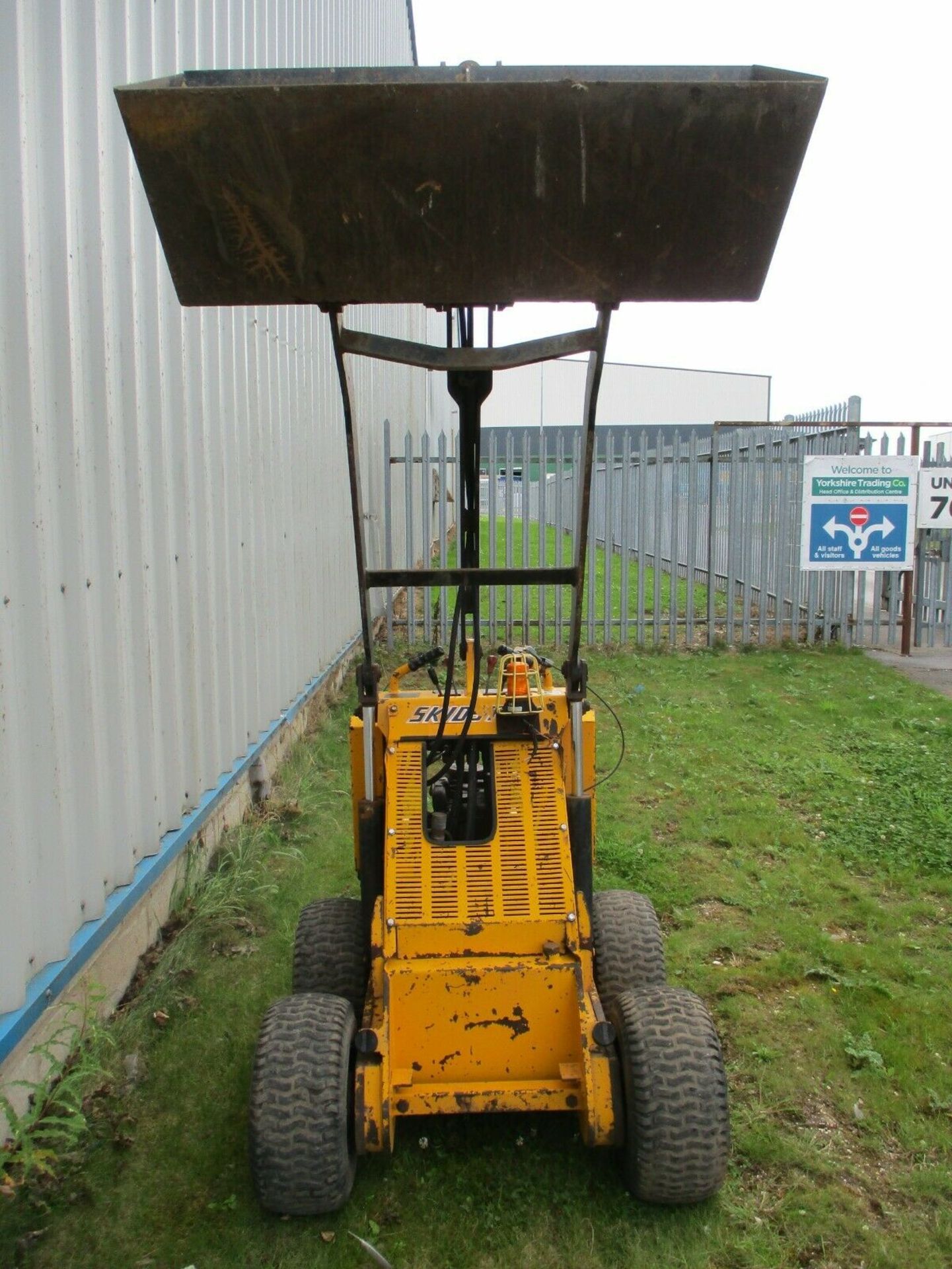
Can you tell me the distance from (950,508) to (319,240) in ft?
32.3

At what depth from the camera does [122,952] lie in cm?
374

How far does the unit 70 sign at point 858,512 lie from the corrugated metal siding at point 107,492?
6.84m

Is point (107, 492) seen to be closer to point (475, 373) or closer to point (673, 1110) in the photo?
point (475, 373)

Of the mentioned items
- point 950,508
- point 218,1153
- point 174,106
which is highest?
point 174,106

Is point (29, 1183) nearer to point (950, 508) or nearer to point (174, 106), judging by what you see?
point (174, 106)

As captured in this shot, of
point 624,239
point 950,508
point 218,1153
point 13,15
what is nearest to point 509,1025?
point 218,1153

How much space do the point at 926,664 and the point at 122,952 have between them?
9215 millimetres

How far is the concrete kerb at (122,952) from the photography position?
286 cm

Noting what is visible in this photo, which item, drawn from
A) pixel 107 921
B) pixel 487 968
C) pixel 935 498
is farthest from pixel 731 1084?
pixel 935 498

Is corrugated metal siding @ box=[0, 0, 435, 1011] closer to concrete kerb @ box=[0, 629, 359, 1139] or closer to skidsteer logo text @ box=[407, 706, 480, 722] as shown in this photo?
concrete kerb @ box=[0, 629, 359, 1139]

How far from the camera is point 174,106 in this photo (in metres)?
2.33

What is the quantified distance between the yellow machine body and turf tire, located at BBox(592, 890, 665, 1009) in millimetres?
471

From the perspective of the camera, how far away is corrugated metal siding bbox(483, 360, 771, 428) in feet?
145

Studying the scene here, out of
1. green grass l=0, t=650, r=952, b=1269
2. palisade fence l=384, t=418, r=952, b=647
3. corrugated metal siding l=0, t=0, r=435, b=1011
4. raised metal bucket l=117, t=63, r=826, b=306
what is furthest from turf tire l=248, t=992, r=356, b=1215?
palisade fence l=384, t=418, r=952, b=647
